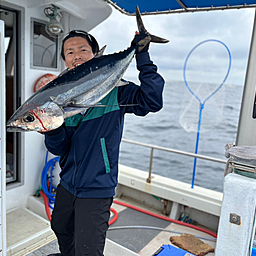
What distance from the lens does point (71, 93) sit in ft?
4.04

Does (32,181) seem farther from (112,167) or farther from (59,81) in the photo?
(59,81)

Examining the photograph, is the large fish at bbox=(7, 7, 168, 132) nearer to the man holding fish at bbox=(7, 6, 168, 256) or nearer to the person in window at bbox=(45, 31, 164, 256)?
the man holding fish at bbox=(7, 6, 168, 256)

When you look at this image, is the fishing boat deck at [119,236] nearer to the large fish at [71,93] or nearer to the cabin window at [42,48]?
the large fish at [71,93]

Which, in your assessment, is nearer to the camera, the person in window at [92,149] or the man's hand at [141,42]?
the man's hand at [141,42]

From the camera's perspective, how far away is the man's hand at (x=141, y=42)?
4.61 feet

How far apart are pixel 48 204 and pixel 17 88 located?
5.32 ft

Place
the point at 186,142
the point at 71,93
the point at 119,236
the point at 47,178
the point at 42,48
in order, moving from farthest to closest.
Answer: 1. the point at 186,142
2. the point at 47,178
3. the point at 42,48
4. the point at 119,236
5. the point at 71,93

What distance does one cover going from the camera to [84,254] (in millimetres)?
1559

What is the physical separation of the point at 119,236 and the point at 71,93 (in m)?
2.47

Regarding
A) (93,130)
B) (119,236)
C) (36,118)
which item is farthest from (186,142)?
(36,118)

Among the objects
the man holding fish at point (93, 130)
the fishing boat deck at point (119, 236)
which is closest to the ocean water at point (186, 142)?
the fishing boat deck at point (119, 236)

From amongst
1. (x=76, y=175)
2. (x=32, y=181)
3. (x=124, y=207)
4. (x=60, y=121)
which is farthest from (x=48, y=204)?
(x=60, y=121)

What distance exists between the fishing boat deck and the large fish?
5.90ft

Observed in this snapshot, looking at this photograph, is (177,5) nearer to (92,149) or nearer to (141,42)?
(141,42)
